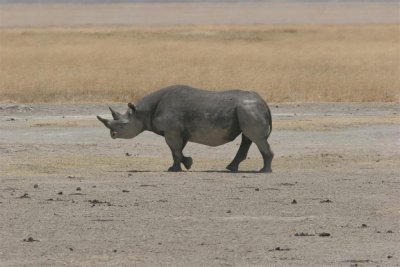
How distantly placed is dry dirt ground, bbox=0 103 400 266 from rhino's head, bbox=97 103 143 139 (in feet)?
1.66

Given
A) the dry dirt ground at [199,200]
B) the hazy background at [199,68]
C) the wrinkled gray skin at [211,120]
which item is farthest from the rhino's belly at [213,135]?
the hazy background at [199,68]

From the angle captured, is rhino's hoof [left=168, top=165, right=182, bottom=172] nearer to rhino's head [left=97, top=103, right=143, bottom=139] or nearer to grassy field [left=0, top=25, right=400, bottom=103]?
rhino's head [left=97, top=103, right=143, bottom=139]

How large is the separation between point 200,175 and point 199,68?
21441mm

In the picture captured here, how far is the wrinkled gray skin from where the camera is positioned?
17812 mm

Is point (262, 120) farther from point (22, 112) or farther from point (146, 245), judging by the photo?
point (22, 112)

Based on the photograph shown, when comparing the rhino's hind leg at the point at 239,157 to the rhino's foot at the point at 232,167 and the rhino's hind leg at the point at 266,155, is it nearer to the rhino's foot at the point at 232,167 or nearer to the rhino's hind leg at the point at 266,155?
the rhino's foot at the point at 232,167

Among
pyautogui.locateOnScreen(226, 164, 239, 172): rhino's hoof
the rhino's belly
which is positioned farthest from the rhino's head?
pyautogui.locateOnScreen(226, 164, 239, 172): rhino's hoof

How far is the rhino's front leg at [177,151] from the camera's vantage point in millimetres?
17938

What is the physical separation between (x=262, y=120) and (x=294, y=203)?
3.80 metres

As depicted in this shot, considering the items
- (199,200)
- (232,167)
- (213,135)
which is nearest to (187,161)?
(213,135)

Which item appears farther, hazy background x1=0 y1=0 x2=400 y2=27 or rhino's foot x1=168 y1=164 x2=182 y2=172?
hazy background x1=0 y1=0 x2=400 y2=27

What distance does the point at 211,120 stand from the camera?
18.0 m

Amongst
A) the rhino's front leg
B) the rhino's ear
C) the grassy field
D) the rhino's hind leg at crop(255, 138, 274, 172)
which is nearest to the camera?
the rhino's hind leg at crop(255, 138, 274, 172)

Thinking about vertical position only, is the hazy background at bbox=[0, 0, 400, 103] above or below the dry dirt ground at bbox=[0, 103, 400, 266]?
below
